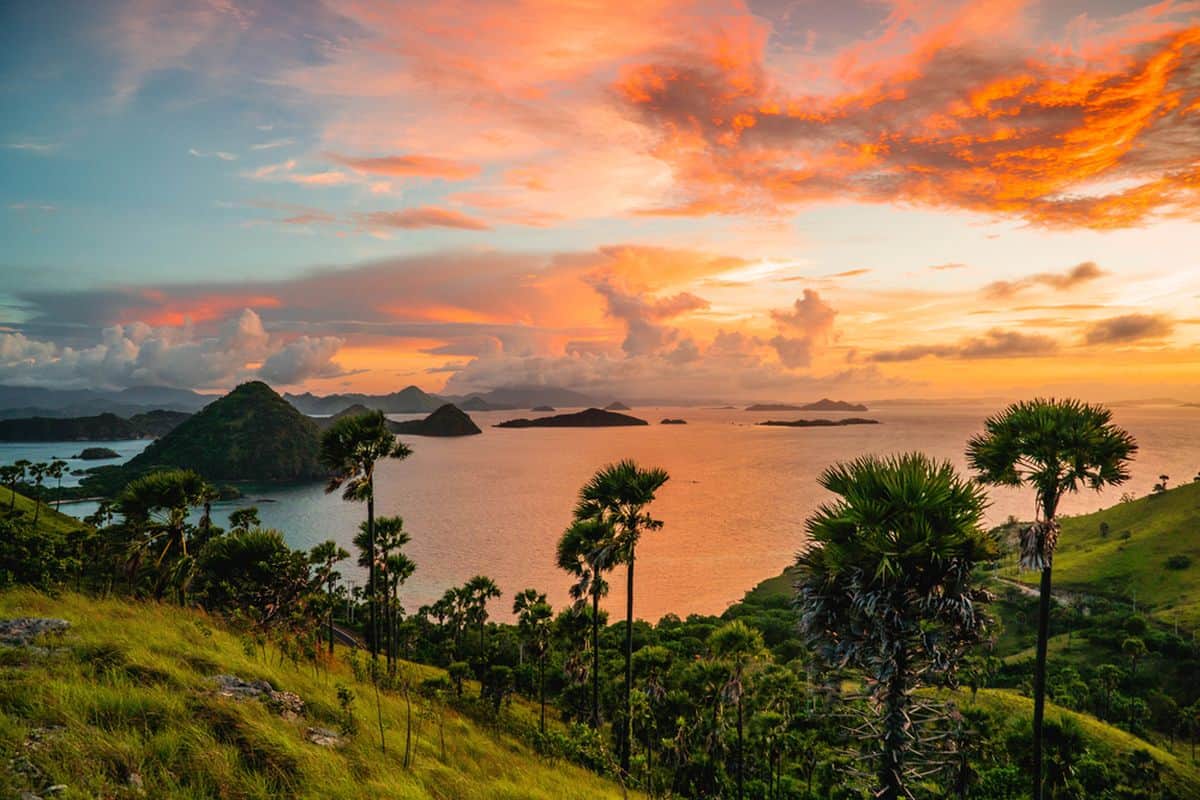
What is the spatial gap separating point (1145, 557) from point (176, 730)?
17116 centimetres

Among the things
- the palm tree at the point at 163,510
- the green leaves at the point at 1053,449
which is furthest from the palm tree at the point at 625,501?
the palm tree at the point at 163,510

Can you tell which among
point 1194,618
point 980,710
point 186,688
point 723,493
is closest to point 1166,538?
point 1194,618

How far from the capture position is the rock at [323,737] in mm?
10523

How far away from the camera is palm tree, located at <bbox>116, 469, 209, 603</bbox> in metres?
18.9

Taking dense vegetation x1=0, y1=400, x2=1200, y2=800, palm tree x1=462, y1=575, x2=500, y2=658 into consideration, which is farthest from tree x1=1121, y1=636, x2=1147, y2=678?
palm tree x1=462, y1=575, x2=500, y2=658

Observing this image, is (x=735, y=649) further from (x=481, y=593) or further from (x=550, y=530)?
(x=550, y=530)

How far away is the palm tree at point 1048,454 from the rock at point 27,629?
75.7ft

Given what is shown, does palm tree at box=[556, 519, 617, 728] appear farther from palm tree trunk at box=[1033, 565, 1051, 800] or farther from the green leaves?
palm tree trunk at box=[1033, 565, 1051, 800]

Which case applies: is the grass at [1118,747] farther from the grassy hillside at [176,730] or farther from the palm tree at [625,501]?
the grassy hillside at [176,730]

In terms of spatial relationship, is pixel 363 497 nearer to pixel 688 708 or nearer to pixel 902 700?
pixel 902 700

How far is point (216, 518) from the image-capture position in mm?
146500

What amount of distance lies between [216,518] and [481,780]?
558 feet

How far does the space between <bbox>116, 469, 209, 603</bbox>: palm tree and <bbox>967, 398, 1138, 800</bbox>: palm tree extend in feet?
87.6

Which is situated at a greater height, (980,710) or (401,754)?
(401,754)
